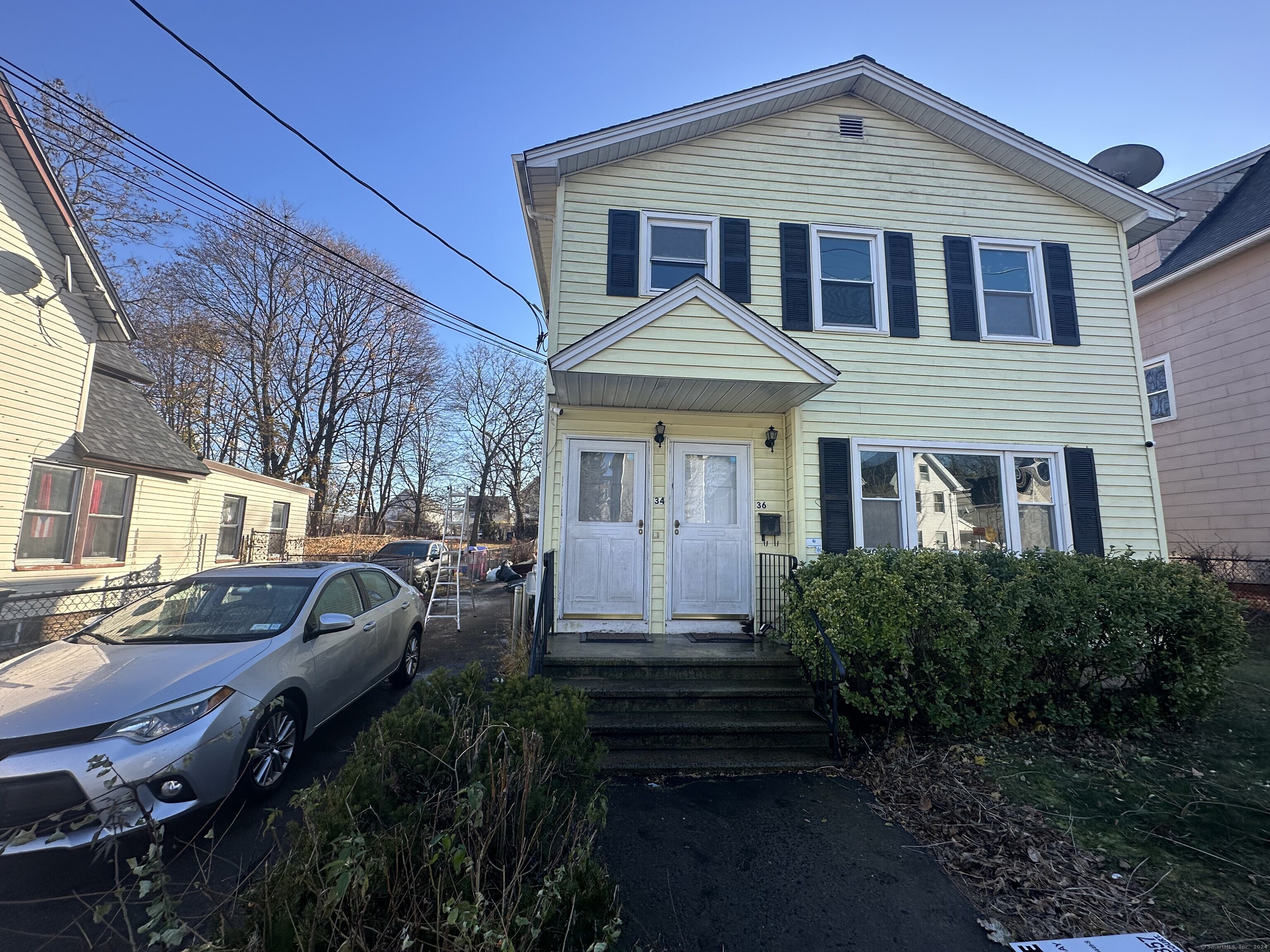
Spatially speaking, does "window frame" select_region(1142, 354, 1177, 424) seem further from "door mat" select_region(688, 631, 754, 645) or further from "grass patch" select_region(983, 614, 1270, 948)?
"door mat" select_region(688, 631, 754, 645)

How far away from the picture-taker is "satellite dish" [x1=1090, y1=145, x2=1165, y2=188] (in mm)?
9172

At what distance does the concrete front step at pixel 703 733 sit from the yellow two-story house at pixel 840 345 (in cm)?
149

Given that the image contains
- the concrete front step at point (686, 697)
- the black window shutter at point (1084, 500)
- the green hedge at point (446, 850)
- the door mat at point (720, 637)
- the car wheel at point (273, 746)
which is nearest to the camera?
the green hedge at point (446, 850)

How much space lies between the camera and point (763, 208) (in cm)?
715

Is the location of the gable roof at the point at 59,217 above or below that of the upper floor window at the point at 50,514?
above

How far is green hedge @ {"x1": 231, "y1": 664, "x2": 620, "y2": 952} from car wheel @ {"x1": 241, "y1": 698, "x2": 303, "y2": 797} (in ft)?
5.21

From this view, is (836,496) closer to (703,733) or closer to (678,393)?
(678,393)

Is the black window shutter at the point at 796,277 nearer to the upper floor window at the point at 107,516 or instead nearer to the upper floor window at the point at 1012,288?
the upper floor window at the point at 1012,288

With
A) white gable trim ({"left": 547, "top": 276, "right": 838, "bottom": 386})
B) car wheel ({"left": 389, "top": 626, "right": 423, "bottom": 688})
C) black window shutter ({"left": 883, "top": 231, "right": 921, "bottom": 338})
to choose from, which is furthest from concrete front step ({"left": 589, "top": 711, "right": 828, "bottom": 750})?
black window shutter ({"left": 883, "top": 231, "right": 921, "bottom": 338})

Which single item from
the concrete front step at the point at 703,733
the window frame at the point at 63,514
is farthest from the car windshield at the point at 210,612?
the window frame at the point at 63,514

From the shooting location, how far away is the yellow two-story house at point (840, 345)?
21.3 feet

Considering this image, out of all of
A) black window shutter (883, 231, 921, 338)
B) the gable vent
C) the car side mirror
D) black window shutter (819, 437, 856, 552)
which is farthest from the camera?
the gable vent

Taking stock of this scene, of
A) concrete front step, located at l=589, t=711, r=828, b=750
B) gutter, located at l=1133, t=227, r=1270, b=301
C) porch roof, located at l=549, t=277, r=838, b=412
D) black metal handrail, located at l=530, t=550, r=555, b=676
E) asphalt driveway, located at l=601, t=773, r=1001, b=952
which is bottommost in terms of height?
asphalt driveway, located at l=601, t=773, r=1001, b=952

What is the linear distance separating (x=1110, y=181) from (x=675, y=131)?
18.8 feet
